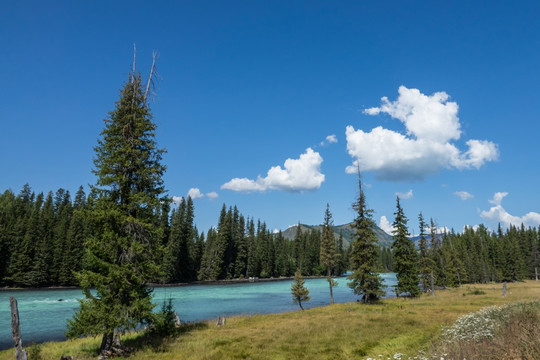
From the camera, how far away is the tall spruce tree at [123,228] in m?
15.6

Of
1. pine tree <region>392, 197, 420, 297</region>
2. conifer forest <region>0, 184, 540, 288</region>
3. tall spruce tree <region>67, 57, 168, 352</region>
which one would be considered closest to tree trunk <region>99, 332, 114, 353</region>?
tall spruce tree <region>67, 57, 168, 352</region>

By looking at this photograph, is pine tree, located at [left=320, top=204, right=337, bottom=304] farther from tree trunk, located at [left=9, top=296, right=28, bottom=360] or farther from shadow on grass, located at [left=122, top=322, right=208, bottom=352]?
tree trunk, located at [left=9, top=296, right=28, bottom=360]

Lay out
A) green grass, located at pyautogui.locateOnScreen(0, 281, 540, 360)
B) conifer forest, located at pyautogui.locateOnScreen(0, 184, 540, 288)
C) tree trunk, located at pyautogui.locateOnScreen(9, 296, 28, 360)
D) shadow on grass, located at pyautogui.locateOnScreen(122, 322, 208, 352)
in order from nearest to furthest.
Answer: tree trunk, located at pyautogui.locateOnScreen(9, 296, 28, 360) → green grass, located at pyautogui.locateOnScreen(0, 281, 540, 360) → shadow on grass, located at pyautogui.locateOnScreen(122, 322, 208, 352) → conifer forest, located at pyautogui.locateOnScreen(0, 184, 540, 288)

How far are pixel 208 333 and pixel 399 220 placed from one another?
3647 cm

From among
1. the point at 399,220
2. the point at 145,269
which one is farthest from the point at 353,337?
the point at 399,220

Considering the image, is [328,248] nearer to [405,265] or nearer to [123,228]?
[405,265]

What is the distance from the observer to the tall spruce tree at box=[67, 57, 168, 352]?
15625 millimetres

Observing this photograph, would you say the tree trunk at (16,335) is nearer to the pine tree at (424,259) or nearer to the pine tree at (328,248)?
the pine tree at (328,248)

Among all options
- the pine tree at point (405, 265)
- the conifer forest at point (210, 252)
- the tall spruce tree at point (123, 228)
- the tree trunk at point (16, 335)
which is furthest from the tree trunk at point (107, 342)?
the pine tree at point (405, 265)

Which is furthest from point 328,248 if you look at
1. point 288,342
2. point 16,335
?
point 16,335

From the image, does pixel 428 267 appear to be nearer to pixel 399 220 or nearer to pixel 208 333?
pixel 399 220

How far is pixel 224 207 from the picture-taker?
4397 inches

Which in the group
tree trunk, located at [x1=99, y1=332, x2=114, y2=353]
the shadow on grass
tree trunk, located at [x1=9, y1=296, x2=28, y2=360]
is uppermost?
tree trunk, located at [x1=9, y1=296, x2=28, y2=360]

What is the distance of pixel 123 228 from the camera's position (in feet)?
56.2
